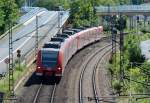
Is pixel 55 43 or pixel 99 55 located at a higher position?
pixel 55 43

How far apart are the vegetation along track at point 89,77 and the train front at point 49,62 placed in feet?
7.77

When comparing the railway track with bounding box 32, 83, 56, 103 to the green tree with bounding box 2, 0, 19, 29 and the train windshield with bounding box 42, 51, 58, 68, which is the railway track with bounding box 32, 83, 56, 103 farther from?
the green tree with bounding box 2, 0, 19, 29

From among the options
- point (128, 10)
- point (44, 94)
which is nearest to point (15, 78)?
point (44, 94)

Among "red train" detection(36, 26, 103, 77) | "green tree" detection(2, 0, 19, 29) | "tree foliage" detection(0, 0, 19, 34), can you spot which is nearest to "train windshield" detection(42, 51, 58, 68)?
"red train" detection(36, 26, 103, 77)

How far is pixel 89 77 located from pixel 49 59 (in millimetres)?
5249

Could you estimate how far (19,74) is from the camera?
48406 millimetres

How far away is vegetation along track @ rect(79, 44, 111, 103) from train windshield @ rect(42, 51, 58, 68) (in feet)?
9.27

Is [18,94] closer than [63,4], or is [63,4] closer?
[18,94]

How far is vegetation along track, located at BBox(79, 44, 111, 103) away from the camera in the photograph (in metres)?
42.4

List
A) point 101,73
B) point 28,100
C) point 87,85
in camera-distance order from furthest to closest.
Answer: point 101,73, point 87,85, point 28,100

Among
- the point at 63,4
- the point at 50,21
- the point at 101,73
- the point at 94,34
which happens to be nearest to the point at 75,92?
the point at 101,73

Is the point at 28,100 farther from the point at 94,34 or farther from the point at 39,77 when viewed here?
the point at 94,34

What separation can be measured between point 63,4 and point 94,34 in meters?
66.3

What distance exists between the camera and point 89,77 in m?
50.4
